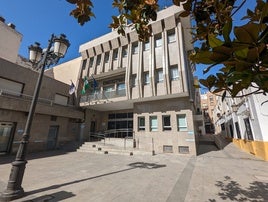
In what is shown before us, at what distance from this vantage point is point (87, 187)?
15.0ft

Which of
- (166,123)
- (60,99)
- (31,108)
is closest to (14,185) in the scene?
(31,108)

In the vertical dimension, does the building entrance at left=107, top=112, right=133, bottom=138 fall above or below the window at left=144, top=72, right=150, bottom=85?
below

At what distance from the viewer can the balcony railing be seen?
541 inches

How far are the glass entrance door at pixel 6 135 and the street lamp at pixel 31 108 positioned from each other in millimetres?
8047

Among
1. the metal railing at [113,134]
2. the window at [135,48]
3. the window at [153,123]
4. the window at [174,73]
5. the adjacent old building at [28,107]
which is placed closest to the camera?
the adjacent old building at [28,107]

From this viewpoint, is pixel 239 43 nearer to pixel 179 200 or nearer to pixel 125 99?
pixel 179 200

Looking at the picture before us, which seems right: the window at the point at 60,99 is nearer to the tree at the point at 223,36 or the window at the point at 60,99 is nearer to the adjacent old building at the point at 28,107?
the adjacent old building at the point at 28,107

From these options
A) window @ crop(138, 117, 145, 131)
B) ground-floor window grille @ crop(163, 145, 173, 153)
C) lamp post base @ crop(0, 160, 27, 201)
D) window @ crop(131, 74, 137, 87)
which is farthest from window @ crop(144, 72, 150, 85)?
lamp post base @ crop(0, 160, 27, 201)

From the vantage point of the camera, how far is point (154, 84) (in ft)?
39.8

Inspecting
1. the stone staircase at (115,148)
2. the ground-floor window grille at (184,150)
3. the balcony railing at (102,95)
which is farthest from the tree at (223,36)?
the balcony railing at (102,95)

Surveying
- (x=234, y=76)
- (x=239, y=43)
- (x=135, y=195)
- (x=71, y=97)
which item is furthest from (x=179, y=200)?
(x=71, y=97)

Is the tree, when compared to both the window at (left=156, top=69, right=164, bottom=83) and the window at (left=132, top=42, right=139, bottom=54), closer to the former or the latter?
the window at (left=156, top=69, right=164, bottom=83)

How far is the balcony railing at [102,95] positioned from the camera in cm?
1373

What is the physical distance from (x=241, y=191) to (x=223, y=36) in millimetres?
5524
